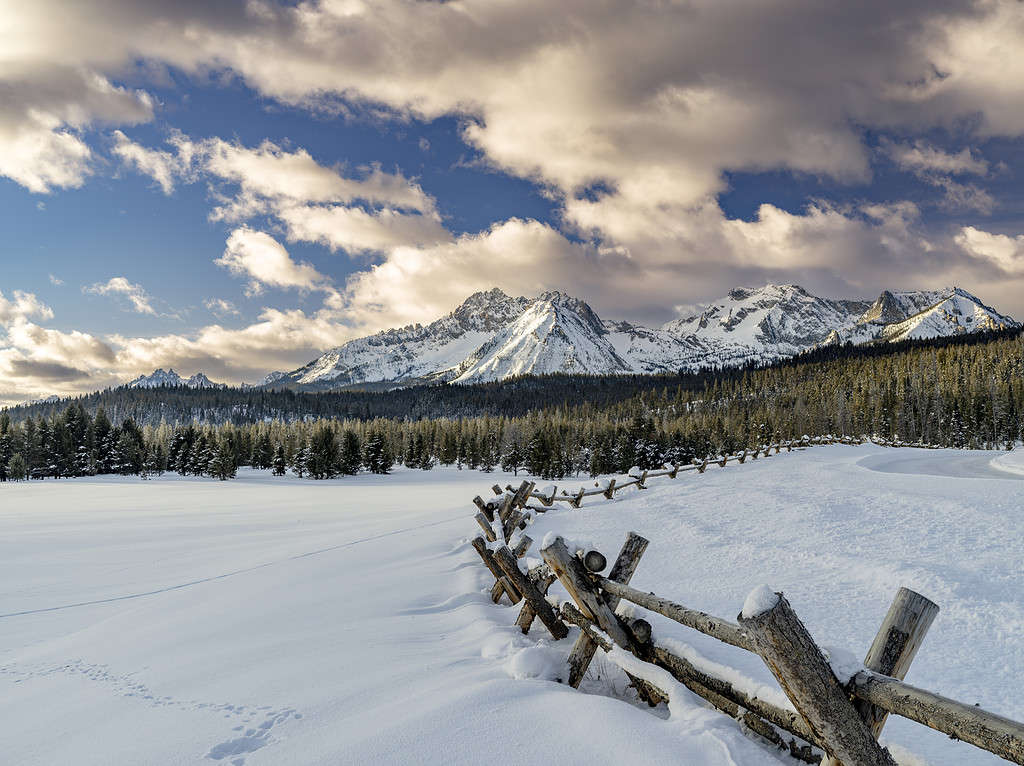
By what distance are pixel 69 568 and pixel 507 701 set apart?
537 inches

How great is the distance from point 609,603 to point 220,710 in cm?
349

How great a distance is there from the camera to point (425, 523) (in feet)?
57.9

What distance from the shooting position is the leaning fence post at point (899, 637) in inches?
109

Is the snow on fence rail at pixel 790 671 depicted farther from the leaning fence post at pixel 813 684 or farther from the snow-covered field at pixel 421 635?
the snow-covered field at pixel 421 635

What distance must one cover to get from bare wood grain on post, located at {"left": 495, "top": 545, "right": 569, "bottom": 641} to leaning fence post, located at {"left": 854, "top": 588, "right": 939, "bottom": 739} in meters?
3.51

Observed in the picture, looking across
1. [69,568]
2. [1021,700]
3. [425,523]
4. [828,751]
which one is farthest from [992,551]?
[69,568]

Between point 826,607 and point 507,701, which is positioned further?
point 826,607

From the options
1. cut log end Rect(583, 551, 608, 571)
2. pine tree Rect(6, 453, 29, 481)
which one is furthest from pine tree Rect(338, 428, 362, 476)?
cut log end Rect(583, 551, 608, 571)

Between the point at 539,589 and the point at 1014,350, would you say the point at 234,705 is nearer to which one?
the point at 539,589

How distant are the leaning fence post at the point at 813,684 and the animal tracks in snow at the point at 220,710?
3431 millimetres

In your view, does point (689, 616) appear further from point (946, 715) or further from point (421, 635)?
point (421, 635)

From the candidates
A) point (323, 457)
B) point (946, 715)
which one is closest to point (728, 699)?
point (946, 715)

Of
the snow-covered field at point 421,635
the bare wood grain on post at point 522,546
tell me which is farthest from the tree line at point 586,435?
the bare wood grain on post at point 522,546

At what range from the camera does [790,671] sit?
2.82 metres
